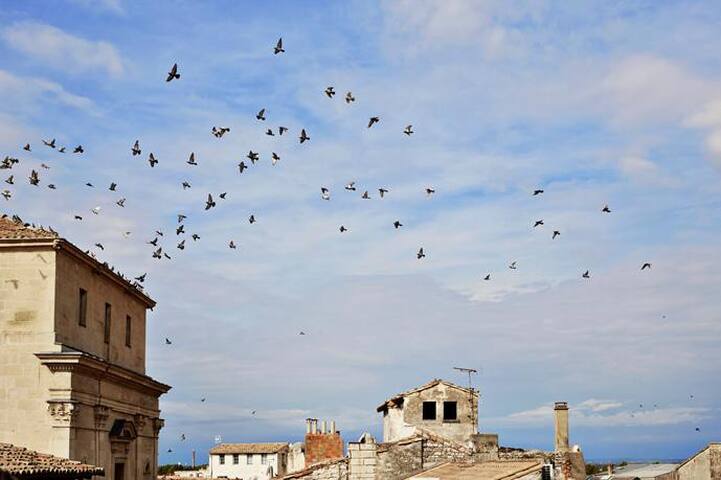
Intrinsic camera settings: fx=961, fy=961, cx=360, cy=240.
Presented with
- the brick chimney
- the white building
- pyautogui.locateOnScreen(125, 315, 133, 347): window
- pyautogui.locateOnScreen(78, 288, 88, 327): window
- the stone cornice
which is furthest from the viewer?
the white building

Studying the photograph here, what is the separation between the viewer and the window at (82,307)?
30.9 metres

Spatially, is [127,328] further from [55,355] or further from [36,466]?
[36,466]

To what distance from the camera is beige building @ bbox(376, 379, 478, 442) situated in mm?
42281

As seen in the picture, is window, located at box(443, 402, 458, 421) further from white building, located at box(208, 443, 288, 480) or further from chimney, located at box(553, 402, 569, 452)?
white building, located at box(208, 443, 288, 480)

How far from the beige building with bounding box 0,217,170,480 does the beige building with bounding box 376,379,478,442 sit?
552 inches

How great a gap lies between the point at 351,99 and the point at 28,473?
12.4 meters

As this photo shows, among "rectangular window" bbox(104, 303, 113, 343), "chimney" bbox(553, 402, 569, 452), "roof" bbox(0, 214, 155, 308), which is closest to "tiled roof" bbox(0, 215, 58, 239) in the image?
"roof" bbox(0, 214, 155, 308)

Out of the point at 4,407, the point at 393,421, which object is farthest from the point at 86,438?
the point at 393,421

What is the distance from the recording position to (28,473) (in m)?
→ 21.8

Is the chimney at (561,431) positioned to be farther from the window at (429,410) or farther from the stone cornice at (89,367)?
Result: the stone cornice at (89,367)

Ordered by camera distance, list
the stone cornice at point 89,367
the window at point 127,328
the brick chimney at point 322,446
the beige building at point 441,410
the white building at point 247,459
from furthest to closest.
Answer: the white building at point 247,459, the brick chimney at point 322,446, the beige building at point 441,410, the window at point 127,328, the stone cornice at point 89,367

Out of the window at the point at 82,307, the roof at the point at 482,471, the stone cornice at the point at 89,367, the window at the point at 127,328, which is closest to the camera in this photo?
the roof at the point at 482,471

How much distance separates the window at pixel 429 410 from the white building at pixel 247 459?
137 ft

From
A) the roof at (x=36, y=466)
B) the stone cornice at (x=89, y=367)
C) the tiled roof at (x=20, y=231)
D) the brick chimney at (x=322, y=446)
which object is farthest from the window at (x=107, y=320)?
the brick chimney at (x=322, y=446)
